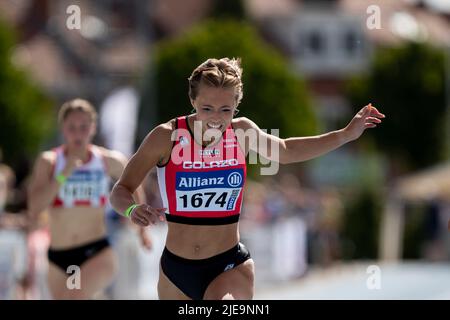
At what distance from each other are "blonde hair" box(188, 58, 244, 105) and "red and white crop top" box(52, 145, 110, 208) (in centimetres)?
289

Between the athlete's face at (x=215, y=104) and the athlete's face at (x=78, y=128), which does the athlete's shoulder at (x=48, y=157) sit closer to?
the athlete's face at (x=78, y=128)

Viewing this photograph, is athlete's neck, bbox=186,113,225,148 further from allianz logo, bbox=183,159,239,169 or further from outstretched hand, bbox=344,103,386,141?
outstretched hand, bbox=344,103,386,141

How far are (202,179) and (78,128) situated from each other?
8.44 ft

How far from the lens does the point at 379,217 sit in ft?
98.5

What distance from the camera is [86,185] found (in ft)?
29.3

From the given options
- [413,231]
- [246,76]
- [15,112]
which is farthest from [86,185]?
[246,76]

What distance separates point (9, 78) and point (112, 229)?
27.4 meters

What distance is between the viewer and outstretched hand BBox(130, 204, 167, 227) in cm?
566

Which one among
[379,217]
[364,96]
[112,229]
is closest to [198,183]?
[112,229]

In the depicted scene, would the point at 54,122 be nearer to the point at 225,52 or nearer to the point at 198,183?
the point at 225,52

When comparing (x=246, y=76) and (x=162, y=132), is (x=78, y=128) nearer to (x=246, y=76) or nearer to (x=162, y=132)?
(x=162, y=132)

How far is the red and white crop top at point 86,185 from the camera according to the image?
8852mm

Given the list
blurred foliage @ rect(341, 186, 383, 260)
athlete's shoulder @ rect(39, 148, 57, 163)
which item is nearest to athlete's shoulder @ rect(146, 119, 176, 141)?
athlete's shoulder @ rect(39, 148, 57, 163)
